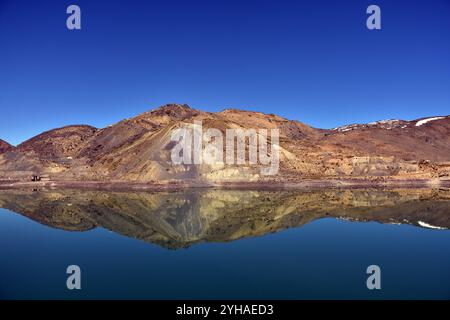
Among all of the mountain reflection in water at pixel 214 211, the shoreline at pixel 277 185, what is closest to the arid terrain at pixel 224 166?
the shoreline at pixel 277 185

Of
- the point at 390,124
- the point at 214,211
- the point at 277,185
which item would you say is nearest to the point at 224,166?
the point at 277,185

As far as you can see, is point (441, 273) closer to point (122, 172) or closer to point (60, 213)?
point (60, 213)

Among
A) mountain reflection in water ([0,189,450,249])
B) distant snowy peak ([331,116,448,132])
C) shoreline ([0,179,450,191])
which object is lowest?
mountain reflection in water ([0,189,450,249])

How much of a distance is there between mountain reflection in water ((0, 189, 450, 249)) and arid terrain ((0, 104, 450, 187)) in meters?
7.80

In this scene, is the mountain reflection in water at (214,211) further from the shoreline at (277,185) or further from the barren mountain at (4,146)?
the barren mountain at (4,146)

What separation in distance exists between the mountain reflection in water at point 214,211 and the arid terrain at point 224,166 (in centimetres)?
780

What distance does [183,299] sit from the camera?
11.0 metres

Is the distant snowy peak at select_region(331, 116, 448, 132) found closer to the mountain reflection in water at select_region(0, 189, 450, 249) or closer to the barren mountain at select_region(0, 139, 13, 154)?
the mountain reflection in water at select_region(0, 189, 450, 249)

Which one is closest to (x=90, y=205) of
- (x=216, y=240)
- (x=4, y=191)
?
(x=216, y=240)

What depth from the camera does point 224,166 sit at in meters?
50.7

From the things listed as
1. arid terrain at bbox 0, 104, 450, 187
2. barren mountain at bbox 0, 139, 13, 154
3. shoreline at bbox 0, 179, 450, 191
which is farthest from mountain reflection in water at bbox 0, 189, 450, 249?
barren mountain at bbox 0, 139, 13, 154

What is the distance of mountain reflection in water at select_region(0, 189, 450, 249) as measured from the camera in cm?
2267

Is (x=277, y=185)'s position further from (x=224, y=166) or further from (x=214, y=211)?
(x=214, y=211)
